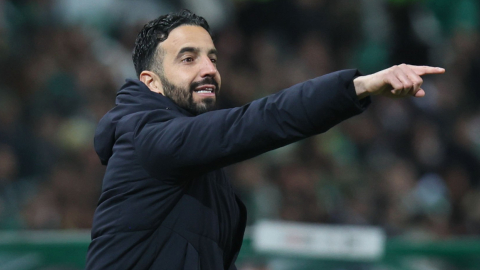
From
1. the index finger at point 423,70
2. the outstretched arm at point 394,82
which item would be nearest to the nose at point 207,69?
the outstretched arm at point 394,82

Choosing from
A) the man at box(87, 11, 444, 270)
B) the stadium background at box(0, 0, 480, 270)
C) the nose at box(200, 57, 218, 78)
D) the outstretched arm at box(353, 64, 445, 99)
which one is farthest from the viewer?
the stadium background at box(0, 0, 480, 270)

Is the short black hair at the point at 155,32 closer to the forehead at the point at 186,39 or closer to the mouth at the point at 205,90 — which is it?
the forehead at the point at 186,39

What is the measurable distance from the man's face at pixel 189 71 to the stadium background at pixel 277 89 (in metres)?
2.91

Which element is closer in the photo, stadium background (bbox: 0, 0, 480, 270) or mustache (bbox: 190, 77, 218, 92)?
mustache (bbox: 190, 77, 218, 92)

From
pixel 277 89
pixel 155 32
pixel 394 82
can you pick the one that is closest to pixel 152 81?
pixel 155 32

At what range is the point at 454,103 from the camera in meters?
7.27

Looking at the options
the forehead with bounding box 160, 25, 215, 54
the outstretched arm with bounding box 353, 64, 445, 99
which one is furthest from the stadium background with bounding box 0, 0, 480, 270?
the outstretched arm with bounding box 353, 64, 445, 99

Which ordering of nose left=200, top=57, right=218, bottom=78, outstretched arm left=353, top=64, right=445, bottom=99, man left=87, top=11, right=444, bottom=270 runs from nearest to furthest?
outstretched arm left=353, top=64, right=445, bottom=99 → man left=87, top=11, right=444, bottom=270 → nose left=200, top=57, right=218, bottom=78

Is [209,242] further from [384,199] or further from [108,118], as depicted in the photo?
[384,199]

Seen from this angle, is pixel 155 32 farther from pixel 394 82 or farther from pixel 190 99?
pixel 394 82

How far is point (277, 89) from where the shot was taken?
7.14 m

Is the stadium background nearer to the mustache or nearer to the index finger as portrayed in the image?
the mustache

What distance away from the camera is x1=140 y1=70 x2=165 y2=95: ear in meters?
2.44

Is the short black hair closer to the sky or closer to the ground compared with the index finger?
closer to the sky
